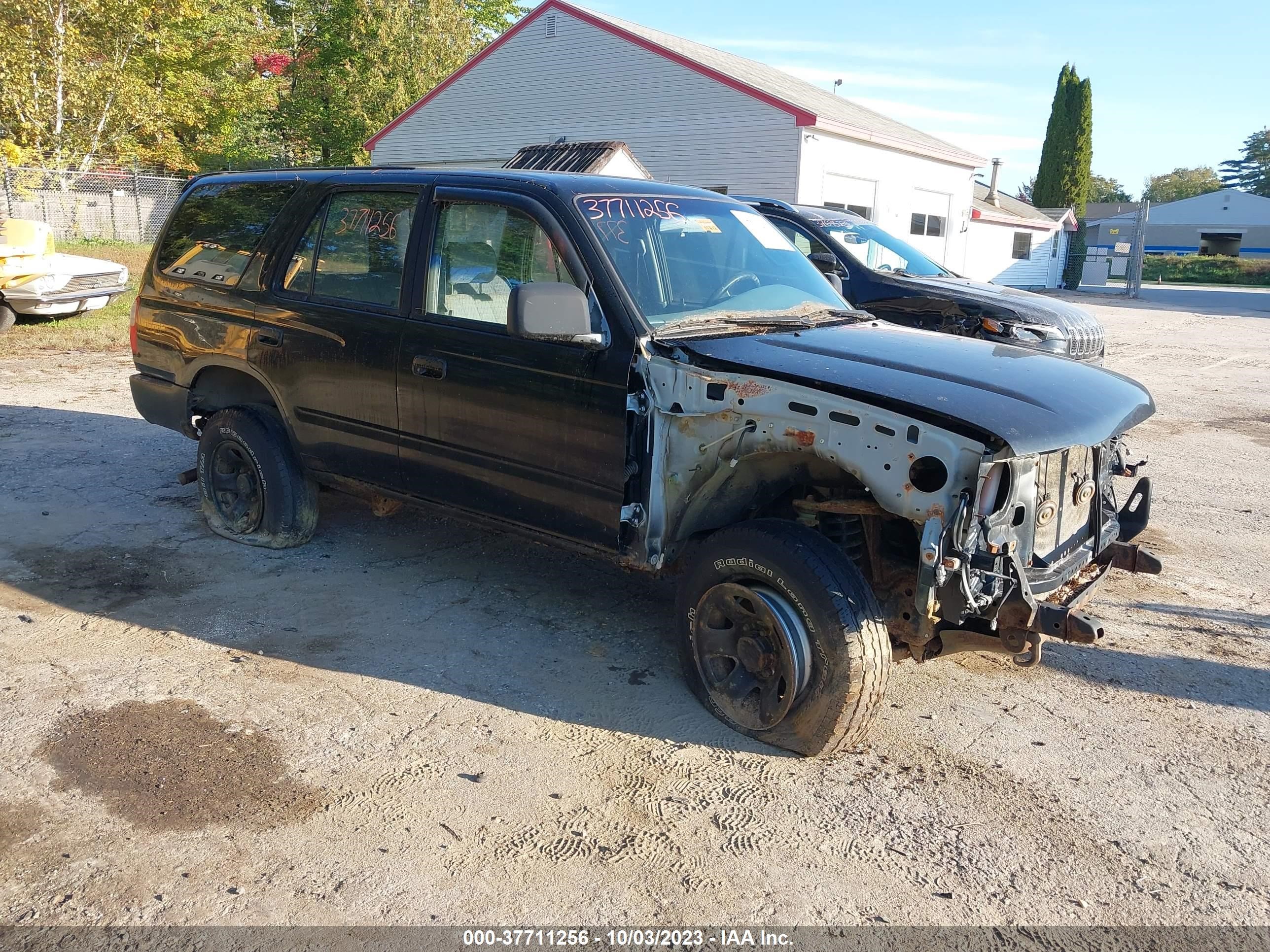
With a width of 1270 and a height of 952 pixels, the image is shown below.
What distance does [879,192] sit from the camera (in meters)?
24.9

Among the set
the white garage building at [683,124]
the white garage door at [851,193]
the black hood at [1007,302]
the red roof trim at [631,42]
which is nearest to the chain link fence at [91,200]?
the white garage building at [683,124]

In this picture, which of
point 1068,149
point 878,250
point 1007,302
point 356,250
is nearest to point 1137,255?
point 1068,149

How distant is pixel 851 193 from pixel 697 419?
21.6m

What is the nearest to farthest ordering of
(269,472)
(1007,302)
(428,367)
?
(428,367) → (269,472) → (1007,302)

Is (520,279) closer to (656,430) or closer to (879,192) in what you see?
(656,430)

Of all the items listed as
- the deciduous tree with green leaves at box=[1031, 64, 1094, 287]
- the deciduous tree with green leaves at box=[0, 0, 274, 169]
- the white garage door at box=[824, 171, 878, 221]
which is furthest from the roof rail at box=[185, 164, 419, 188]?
the deciduous tree with green leaves at box=[1031, 64, 1094, 287]

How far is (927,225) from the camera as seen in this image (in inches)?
1095

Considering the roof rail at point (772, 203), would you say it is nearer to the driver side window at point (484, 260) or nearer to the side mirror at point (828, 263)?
the side mirror at point (828, 263)

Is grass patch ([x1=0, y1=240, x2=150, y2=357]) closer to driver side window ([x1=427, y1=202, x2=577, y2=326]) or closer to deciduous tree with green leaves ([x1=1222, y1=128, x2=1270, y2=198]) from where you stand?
driver side window ([x1=427, y1=202, x2=577, y2=326])

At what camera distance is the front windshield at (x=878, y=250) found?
9.53m

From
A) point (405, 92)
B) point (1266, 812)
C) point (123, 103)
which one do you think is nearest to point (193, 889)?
point (1266, 812)

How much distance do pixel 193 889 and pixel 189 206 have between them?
422cm

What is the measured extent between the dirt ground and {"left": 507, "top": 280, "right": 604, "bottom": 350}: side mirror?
4.73 feet

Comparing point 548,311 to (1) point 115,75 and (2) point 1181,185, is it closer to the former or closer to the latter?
(1) point 115,75
